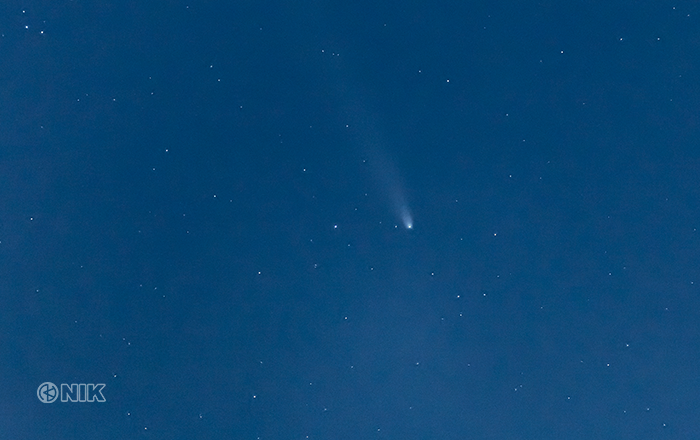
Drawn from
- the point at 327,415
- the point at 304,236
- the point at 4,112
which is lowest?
the point at 327,415

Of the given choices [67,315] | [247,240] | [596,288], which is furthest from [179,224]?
[596,288]

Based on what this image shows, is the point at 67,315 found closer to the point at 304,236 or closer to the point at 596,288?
the point at 304,236

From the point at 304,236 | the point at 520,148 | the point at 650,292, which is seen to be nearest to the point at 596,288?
the point at 650,292

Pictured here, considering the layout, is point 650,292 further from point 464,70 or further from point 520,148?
point 464,70

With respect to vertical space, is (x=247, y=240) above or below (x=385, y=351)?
above

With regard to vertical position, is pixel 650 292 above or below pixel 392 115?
below

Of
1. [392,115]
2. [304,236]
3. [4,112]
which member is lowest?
[304,236]
